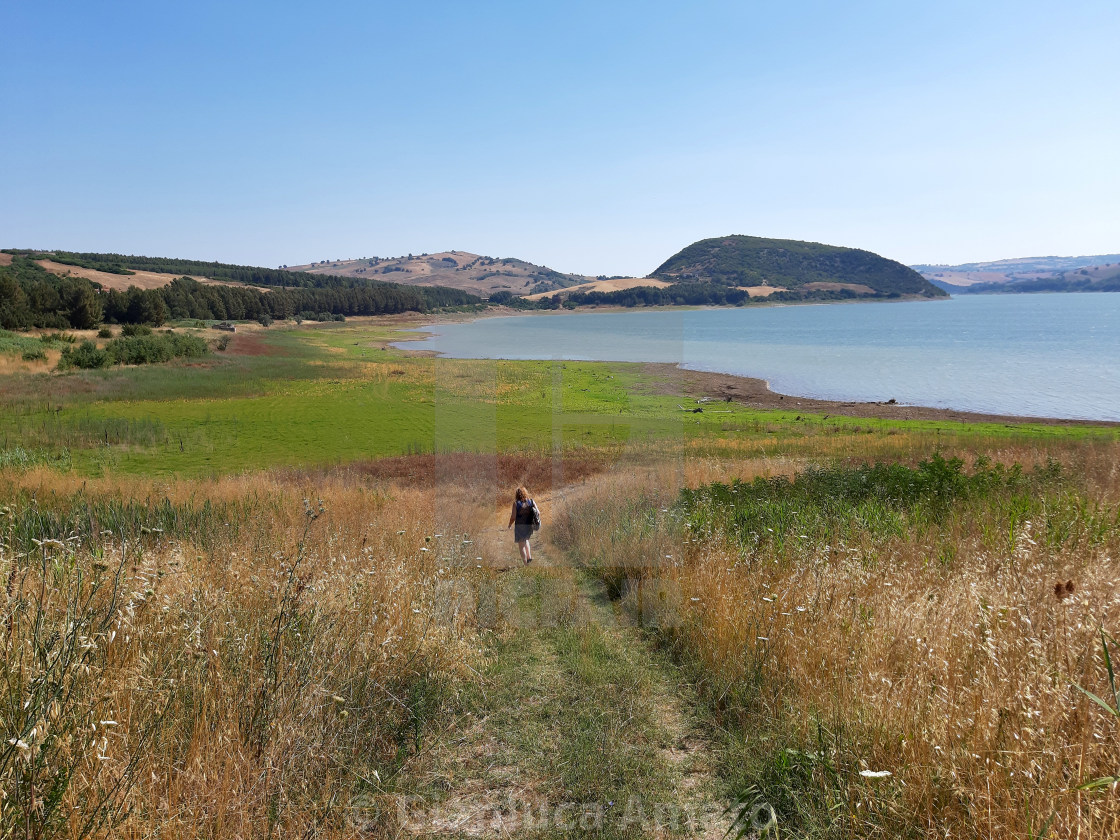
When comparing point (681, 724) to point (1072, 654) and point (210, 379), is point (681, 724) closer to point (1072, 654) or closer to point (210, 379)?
point (1072, 654)

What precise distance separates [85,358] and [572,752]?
51.4 meters

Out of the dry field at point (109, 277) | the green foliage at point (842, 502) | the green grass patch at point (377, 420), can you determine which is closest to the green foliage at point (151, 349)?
the green grass patch at point (377, 420)

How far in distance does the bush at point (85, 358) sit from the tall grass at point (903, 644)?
47.3 metres

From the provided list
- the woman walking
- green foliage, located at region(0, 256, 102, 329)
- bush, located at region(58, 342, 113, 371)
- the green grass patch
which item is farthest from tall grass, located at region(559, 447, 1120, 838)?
green foliage, located at region(0, 256, 102, 329)

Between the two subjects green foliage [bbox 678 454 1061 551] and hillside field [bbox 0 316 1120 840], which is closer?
hillside field [bbox 0 316 1120 840]

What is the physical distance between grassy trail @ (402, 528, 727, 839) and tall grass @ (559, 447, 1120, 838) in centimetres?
41

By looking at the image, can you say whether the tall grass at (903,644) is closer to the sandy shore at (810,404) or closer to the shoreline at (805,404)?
the shoreline at (805,404)

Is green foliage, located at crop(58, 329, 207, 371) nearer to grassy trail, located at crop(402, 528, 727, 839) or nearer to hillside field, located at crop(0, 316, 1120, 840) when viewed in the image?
hillside field, located at crop(0, 316, 1120, 840)

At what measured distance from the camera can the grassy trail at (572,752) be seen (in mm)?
3979

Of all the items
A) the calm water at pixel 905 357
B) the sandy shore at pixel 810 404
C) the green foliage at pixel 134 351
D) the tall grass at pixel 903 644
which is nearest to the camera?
the tall grass at pixel 903 644

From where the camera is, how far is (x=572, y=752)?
4723 mm

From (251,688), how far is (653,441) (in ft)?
68.2

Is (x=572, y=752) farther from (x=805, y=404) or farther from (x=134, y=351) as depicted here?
(x=134, y=351)

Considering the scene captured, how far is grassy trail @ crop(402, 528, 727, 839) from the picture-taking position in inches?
157
